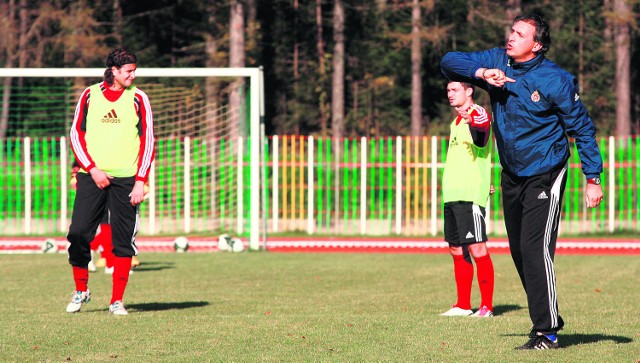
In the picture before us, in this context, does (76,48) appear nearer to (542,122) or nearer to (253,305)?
(253,305)

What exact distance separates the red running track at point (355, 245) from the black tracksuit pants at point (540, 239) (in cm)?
1126

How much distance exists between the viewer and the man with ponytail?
9328mm

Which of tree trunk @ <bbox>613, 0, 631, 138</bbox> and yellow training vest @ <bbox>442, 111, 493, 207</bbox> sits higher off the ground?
tree trunk @ <bbox>613, 0, 631, 138</bbox>

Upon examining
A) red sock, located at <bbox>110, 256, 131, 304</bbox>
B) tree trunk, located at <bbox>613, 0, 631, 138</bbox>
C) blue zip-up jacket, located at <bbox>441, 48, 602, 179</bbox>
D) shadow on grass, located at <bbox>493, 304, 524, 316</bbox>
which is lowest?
shadow on grass, located at <bbox>493, 304, 524, 316</bbox>

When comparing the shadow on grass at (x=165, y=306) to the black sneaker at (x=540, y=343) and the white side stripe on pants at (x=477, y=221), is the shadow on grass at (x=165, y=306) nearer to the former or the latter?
the white side stripe on pants at (x=477, y=221)

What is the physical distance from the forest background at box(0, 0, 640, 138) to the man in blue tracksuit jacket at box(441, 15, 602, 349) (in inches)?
1167

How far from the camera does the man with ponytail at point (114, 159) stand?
9328 millimetres

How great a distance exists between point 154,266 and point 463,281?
6.67m

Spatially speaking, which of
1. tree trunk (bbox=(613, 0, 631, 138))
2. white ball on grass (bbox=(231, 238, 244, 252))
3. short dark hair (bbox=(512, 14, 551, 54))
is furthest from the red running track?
tree trunk (bbox=(613, 0, 631, 138))

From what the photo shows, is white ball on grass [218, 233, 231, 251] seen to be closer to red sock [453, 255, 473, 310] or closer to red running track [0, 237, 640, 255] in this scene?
red running track [0, 237, 640, 255]

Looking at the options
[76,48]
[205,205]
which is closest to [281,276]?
[205,205]

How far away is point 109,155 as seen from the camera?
934 centimetres

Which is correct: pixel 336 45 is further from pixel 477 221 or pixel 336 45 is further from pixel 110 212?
pixel 110 212

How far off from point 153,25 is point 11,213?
2510 centimetres
